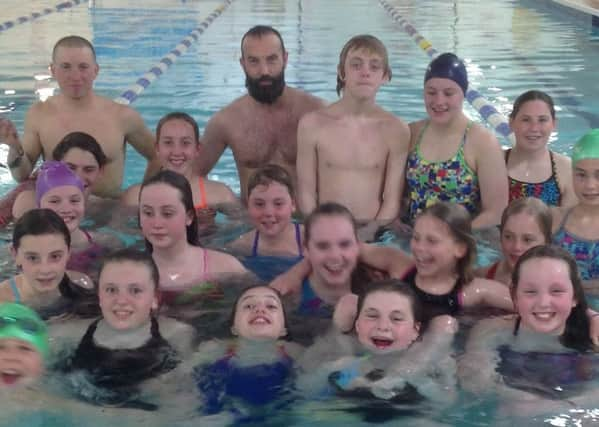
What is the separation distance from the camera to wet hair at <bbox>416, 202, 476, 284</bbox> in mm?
3596

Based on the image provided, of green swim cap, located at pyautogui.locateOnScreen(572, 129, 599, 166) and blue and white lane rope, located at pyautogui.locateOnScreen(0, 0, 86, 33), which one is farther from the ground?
blue and white lane rope, located at pyautogui.locateOnScreen(0, 0, 86, 33)

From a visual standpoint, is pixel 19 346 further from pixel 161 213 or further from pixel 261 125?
pixel 261 125

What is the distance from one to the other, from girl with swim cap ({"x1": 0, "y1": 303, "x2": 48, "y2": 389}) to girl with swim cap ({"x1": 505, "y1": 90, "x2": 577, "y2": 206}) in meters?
2.53

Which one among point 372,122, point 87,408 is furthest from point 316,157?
point 87,408

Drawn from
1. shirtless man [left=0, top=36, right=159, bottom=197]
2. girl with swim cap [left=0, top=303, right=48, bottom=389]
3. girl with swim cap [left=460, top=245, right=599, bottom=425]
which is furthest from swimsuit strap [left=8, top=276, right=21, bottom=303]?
girl with swim cap [left=460, top=245, right=599, bottom=425]

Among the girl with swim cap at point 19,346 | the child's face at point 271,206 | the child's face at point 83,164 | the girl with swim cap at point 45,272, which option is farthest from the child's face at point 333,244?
the child's face at point 83,164

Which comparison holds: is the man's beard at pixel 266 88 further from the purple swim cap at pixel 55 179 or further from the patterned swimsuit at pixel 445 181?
the purple swim cap at pixel 55 179

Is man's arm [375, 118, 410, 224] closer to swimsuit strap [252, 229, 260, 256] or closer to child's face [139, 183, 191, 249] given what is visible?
swimsuit strap [252, 229, 260, 256]

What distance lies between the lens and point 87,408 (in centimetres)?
310

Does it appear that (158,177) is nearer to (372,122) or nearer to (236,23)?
(372,122)

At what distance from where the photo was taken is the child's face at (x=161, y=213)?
3869mm

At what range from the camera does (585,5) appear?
13.8 m

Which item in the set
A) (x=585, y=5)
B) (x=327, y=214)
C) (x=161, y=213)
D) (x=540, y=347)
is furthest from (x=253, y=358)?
(x=585, y=5)

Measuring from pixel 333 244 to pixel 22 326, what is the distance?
1277 mm
